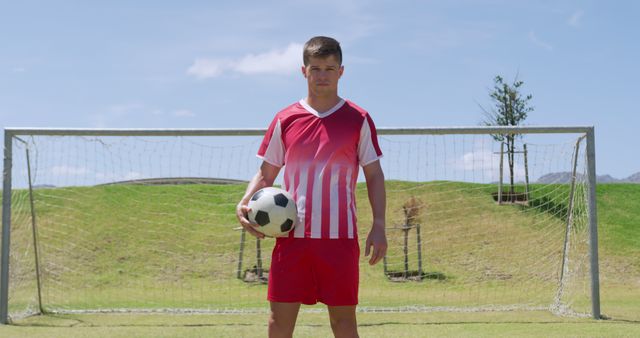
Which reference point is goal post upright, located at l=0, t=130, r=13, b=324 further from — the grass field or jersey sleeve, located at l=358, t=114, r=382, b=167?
jersey sleeve, located at l=358, t=114, r=382, b=167

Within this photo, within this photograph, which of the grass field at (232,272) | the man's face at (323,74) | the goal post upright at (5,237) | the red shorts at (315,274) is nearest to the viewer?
the red shorts at (315,274)

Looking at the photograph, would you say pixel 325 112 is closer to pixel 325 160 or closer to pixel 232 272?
pixel 325 160

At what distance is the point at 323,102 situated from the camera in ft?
10.5

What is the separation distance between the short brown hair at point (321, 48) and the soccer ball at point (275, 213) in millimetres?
634

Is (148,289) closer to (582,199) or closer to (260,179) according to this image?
(582,199)

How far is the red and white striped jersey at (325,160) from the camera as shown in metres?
3.08

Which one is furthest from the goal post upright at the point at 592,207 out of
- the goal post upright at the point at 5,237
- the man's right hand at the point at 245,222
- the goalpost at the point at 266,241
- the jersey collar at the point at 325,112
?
the goal post upright at the point at 5,237

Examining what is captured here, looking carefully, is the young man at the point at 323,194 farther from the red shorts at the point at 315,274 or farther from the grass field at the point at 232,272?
the grass field at the point at 232,272

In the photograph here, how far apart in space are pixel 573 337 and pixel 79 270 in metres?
9.34

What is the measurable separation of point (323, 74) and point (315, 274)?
2.98 feet

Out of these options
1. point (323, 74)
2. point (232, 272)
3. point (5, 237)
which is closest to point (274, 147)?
point (323, 74)

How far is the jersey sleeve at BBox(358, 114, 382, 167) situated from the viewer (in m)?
3.23

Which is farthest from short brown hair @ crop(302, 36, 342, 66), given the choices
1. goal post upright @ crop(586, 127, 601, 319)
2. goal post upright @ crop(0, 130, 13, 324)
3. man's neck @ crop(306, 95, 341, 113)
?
goal post upright @ crop(0, 130, 13, 324)

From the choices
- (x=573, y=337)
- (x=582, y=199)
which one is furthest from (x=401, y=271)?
(x=573, y=337)
